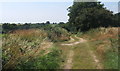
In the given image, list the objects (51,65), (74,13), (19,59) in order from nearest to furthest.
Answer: (19,59), (51,65), (74,13)

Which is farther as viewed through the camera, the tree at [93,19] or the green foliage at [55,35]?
the tree at [93,19]

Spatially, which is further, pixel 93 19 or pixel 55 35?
pixel 93 19

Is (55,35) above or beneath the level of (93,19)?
beneath

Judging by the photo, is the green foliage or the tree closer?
the green foliage

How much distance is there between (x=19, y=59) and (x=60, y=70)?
2.11 meters

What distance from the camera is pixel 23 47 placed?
775 centimetres

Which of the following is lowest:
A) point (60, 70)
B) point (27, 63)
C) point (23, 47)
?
point (60, 70)

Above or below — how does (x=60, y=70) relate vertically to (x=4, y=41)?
below

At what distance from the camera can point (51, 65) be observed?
332 inches

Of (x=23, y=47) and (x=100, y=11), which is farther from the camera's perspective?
(x=100, y=11)

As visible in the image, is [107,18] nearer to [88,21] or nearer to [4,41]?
[88,21]

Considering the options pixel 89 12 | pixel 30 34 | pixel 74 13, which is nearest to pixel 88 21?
pixel 89 12

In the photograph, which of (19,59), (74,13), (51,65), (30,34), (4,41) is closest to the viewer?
(19,59)

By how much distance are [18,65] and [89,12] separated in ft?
93.9
